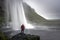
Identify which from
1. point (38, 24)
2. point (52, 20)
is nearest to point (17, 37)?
→ point (38, 24)

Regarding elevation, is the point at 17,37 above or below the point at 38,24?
below

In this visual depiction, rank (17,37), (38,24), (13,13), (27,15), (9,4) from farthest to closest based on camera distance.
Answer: (27,15), (38,24), (9,4), (13,13), (17,37)

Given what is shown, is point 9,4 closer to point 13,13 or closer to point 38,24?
point 13,13

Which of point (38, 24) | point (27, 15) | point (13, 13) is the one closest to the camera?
point (13, 13)

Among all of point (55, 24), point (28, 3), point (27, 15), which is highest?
point (28, 3)

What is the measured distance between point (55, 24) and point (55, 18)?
0.54 m

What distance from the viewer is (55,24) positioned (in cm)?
532

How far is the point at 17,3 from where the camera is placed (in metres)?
4.61

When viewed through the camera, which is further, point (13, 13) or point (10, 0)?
point (10, 0)

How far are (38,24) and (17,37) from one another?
12.8 ft

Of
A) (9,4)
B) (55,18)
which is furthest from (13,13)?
(55,18)

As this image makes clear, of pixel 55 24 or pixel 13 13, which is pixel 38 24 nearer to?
pixel 55 24

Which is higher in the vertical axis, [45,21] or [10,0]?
[10,0]

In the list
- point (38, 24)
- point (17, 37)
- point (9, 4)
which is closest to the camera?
point (17, 37)
